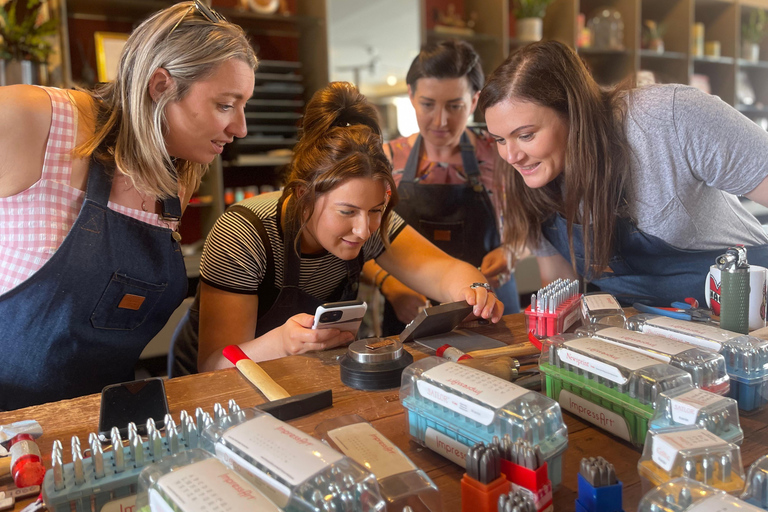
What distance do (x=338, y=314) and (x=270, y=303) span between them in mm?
403

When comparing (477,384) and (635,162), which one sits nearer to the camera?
(477,384)

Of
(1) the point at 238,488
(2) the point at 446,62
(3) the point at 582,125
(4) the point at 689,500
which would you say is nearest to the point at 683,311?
(3) the point at 582,125

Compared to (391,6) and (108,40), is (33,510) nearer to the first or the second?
(108,40)

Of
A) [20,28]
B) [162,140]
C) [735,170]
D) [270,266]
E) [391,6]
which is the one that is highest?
[391,6]

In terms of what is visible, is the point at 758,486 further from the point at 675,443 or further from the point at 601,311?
the point at 601,311

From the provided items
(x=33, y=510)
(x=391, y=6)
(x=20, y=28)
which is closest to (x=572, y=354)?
(x=33, y=510)

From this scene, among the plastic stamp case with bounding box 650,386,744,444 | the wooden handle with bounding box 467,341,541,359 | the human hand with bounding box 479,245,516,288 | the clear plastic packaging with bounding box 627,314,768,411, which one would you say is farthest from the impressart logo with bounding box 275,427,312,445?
the human hand with bounding box 479,245,516,288

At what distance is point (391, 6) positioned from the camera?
4242mm

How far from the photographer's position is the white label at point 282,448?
623 millimetres

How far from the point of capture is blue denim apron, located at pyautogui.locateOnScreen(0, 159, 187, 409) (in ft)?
4.02

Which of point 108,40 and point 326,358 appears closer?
point 326,358

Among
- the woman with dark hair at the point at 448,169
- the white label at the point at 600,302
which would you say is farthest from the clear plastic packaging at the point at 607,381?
the woman with dark hair at the point at 448,169

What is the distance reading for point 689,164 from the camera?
62.1 inches

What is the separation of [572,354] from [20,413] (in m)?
0.93
